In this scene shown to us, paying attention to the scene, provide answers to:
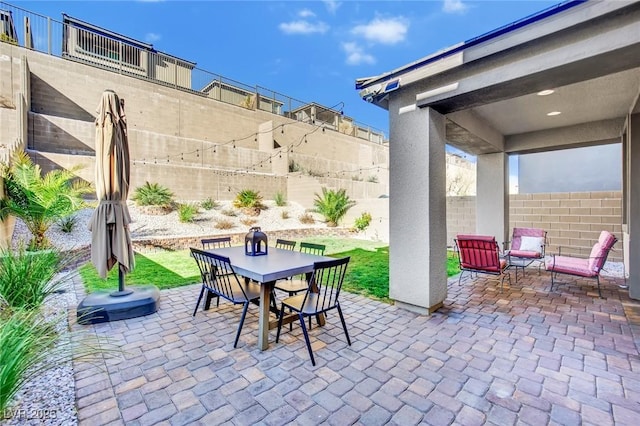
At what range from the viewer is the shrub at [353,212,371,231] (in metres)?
12.2

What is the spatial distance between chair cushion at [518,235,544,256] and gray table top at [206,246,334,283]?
5.12 meters

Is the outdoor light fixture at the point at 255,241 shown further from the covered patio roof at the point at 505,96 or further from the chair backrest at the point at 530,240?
the chair backrest at the point at 530,240

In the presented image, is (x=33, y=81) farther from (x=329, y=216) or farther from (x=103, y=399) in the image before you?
(x=103, y=399)

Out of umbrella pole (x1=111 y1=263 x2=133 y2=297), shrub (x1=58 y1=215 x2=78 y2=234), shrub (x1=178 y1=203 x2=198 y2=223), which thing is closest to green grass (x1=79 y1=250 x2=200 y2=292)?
umbrella pole (x1=111 y1=263 x2=133 y2=297)

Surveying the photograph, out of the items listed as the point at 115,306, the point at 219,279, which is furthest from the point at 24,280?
the point at 219,279

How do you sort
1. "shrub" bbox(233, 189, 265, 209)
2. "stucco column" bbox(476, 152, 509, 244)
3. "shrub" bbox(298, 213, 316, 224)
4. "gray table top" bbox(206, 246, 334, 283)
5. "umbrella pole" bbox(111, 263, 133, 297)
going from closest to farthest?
"gray table top" bbox(206, 246, 334, 283) < "umbrella pole" bbox(111, 263, 133, 297) < "stucco column" bbox(476, 152, 509, 244) < "shrub" bbox(233, 189, 265, 209) < "shrub" bbox(298, 213, 316, 224)

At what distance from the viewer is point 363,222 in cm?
1219

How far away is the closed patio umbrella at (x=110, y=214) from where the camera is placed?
3330 millimetres

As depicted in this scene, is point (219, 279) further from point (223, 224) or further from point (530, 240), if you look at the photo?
point (223, 224)

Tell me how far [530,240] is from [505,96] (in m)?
4.24

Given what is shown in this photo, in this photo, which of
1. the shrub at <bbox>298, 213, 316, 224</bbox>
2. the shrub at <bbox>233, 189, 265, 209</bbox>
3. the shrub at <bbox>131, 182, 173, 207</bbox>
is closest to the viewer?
the shrub at <bbox>131, 182, 173, 207</bbox>

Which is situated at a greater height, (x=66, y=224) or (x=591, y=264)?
(x=66, y=224)

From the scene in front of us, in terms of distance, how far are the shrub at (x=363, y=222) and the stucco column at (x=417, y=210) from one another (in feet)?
27.0

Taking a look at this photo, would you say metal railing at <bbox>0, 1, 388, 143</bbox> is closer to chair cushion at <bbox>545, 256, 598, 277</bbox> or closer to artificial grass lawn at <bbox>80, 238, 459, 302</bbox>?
artificial grass lawn at <bbox>80, 238, 459, 302</bbox>
